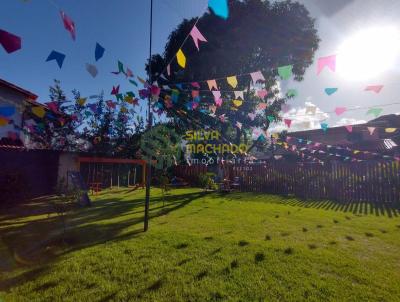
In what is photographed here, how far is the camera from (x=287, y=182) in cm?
1103

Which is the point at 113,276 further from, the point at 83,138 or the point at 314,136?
the point at 314,136

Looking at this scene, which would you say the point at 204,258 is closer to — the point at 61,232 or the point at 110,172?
the point at 61,232

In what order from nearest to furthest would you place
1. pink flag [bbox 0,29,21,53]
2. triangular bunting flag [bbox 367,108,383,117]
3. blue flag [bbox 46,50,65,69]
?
pink flag [bbox 0,29,21,53] → blue flag [bbox 46,50,65,69] → triangular bunting flag [bbox 367,108,383,117]

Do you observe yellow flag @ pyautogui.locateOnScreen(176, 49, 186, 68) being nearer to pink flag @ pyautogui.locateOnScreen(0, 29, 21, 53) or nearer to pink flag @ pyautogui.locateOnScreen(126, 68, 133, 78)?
pink flag @ pyautogui.locateOnScreen(126, 68, 133, 78)

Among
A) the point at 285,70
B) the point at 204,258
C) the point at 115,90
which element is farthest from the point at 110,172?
the point at 204,258

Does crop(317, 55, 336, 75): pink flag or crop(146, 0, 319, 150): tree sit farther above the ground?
crop(146, 0, 319, 150): tree

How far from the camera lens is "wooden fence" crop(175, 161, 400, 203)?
8.62m

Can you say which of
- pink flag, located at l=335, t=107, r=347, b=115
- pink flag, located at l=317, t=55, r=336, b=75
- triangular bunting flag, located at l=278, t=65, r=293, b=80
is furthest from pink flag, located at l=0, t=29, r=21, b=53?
pink flag, located at l=335, t=107, r=347, b=115

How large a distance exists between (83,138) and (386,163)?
21.6m

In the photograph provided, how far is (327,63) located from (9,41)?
266 inches

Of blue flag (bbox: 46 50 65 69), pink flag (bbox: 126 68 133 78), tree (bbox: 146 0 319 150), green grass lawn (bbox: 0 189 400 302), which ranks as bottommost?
green grass lawn (bbox: 0 189 400 302)

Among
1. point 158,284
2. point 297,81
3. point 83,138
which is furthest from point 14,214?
point 297,81

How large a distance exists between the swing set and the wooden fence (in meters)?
7.53

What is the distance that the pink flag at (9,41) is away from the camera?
370cm
